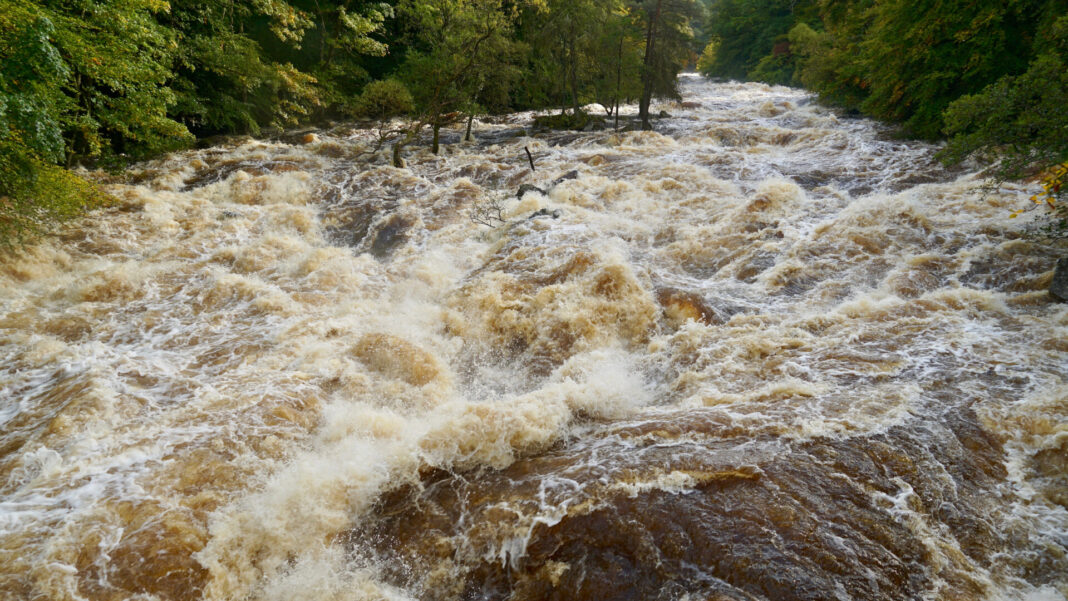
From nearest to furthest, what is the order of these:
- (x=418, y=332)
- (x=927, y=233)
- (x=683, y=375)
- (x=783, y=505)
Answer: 1. (x=783, y=505)
2. (x=683, y=375)
3. (x=418, y=332)
4. (x=927, y=233)

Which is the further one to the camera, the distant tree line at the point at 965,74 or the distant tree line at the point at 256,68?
the distant tree line at the point at 256,68

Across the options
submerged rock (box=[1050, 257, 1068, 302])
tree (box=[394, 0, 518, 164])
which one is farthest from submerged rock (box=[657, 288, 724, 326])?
tree (box=[394, 0, 518, 164])

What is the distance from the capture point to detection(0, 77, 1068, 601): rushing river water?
330 centimetres

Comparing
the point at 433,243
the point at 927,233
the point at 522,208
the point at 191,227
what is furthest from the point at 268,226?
the point at 927,233

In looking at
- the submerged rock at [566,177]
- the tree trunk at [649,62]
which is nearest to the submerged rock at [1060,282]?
the submerged rock at [566,177]

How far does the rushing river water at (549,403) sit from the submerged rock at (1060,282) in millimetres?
127

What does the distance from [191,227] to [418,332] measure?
5986 mm

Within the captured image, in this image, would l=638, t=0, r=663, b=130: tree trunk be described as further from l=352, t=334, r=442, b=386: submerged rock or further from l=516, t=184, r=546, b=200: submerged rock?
l=352, t=334, r=442, b=386: submerged rock

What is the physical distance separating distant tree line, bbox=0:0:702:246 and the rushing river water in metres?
1.98

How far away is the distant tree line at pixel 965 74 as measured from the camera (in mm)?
5723

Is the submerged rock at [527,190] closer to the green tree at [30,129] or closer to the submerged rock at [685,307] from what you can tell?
the submerged rock at [685,307]

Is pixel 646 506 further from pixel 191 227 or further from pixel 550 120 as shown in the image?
pixel 550 120

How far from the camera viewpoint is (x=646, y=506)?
11.6ft

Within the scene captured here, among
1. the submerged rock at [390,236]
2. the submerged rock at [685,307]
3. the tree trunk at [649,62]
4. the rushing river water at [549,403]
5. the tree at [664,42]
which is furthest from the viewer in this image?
the tree trunk at [649,62]
